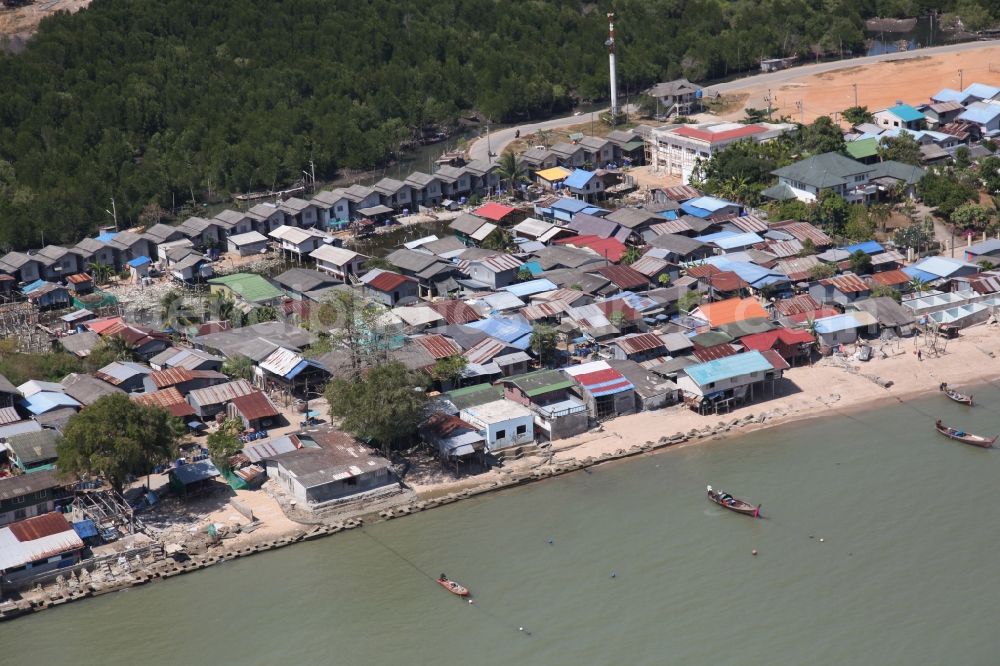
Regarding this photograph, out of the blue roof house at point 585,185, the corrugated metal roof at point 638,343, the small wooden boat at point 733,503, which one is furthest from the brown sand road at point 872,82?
the small wooden boat at point 733,503

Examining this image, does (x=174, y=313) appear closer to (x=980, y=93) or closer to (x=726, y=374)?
(x=726, y=374)

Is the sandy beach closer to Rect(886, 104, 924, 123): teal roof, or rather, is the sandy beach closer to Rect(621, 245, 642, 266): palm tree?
Rect(621, 245, 642, 266): palm tree

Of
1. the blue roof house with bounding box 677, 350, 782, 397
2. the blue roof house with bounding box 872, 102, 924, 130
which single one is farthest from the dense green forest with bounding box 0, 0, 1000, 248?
the blue roof house with bounding box 677, 350, 782, 397

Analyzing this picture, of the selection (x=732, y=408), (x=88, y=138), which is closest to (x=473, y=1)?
(x=88, y=138)

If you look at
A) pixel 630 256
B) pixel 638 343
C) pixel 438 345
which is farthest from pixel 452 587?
pixel 630 256

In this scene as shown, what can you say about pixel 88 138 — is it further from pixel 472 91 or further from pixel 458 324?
pixel 458 324
